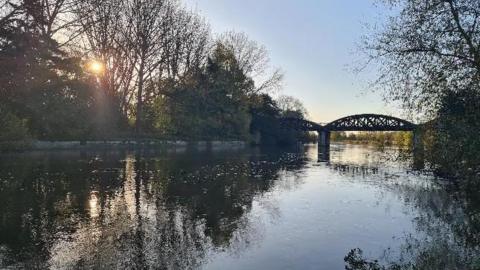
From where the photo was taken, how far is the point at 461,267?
859cm

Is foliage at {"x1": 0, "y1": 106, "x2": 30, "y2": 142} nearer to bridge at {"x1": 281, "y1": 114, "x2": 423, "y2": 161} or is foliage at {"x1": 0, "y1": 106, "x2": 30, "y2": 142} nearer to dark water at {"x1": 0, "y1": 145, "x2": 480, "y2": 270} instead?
dark water at {"x1": 0, "y1": 145, "x2": 480, "y2": 270}

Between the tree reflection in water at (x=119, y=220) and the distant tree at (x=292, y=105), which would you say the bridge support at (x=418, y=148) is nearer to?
the tree reflection in water at (x=119, y=220)

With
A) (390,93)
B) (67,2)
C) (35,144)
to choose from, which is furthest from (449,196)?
(35,144)

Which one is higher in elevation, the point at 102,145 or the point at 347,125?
the point at 347,125

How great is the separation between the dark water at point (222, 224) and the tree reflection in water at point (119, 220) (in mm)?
27

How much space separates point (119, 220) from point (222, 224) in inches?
119

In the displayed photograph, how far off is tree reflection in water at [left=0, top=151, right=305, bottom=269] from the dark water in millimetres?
27

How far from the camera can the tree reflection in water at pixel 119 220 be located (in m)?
8.91

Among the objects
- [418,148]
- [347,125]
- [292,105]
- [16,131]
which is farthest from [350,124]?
[418,148]

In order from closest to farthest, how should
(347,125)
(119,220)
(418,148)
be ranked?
(119,220) < (418,148) < (347,125)

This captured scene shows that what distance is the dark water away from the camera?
356 inches

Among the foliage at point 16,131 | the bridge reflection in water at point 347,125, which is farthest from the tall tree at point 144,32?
the bridge reflection in water at point 347,125

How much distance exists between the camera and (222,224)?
41.4ft

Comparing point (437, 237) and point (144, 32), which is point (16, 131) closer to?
point (144, 32)
